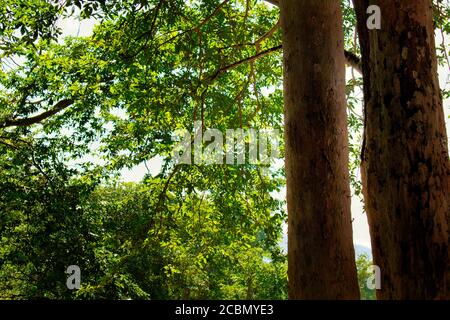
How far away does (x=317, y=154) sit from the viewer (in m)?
3.03

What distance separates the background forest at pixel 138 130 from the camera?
22.6 feet

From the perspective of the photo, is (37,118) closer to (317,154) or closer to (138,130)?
(138,130)

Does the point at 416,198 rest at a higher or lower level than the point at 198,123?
lower

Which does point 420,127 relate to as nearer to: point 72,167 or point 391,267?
point 391,267

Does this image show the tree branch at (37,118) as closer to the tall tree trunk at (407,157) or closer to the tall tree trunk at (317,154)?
the tall tree trunk at (317,154)

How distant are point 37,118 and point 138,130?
14.1 ft

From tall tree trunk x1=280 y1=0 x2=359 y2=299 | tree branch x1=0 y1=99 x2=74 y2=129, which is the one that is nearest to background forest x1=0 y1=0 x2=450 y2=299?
tree branch x1=0 y1=99 x2=74 y2=129

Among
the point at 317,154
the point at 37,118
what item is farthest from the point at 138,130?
the point at 317,154

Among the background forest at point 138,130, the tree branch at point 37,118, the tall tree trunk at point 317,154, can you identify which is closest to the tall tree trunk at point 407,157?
the tall tree trunk at point 317,154

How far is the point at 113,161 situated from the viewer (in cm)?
938

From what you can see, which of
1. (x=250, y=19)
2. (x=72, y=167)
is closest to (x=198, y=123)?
(x=250, y=19)

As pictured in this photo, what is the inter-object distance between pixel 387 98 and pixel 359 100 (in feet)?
20.1
